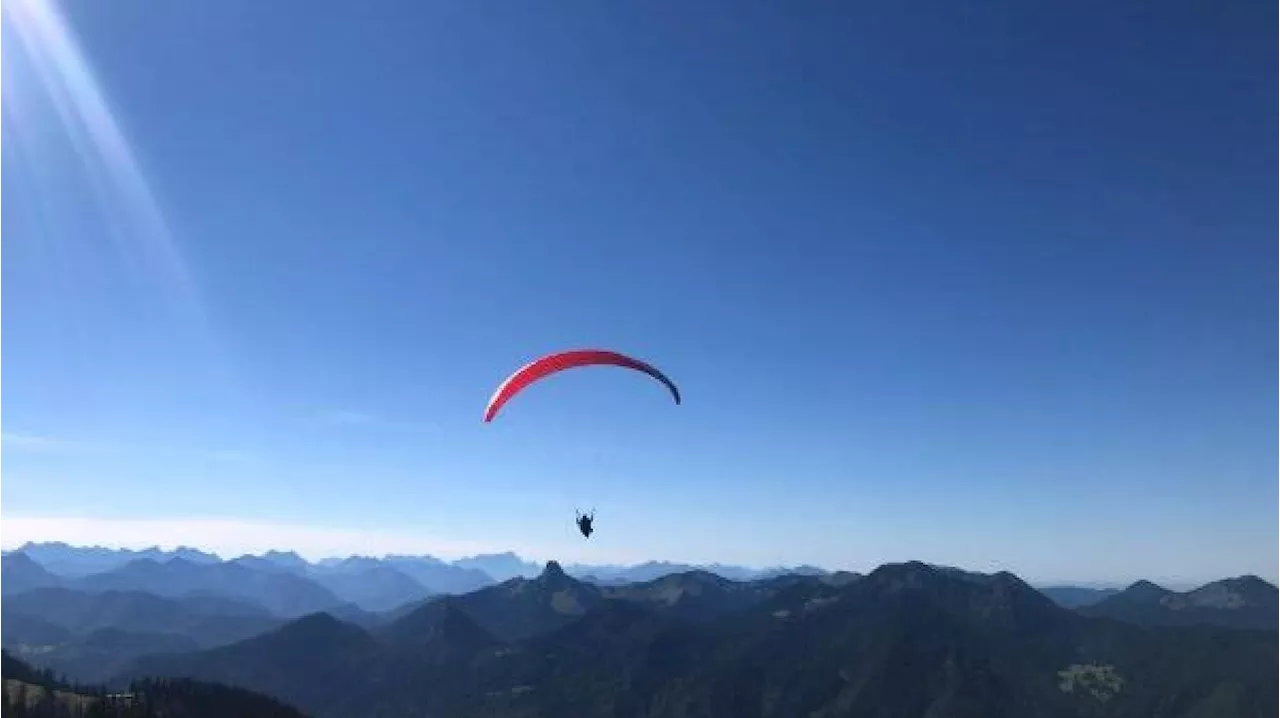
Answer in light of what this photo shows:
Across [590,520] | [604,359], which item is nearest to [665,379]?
[604,359]

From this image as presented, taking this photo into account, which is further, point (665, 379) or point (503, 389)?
point (665, 379)

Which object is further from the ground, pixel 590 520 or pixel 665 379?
pixel 665 379

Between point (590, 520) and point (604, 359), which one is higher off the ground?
point (604, 359)

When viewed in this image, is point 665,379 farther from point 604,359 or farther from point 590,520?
point 590,520

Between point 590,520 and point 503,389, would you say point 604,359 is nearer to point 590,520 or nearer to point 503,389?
point 503,389
